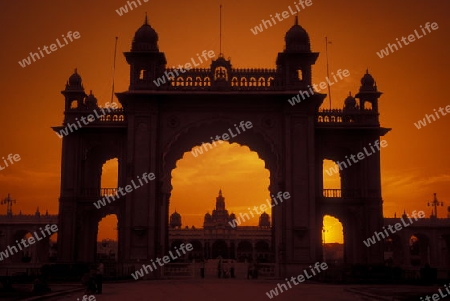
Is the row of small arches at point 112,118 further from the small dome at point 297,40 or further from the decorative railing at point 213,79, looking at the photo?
the small dome at point 297,40

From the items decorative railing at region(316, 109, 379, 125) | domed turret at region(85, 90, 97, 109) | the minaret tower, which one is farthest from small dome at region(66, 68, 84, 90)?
decorative railing at region(316, 109, 379, 125)

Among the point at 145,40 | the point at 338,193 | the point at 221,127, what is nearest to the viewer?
the point at 145,40

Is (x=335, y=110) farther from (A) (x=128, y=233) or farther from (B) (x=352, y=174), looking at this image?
(A) (x=128, y=233)

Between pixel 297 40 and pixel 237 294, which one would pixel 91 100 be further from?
pixel 237 294

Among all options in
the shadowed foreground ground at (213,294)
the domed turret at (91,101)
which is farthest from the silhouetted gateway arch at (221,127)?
the shadowed foreground ground at (213,294)

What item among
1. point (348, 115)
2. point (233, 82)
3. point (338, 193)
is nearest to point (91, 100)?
point (233, 82)

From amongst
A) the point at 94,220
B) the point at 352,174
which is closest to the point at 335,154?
the point at 352,174
